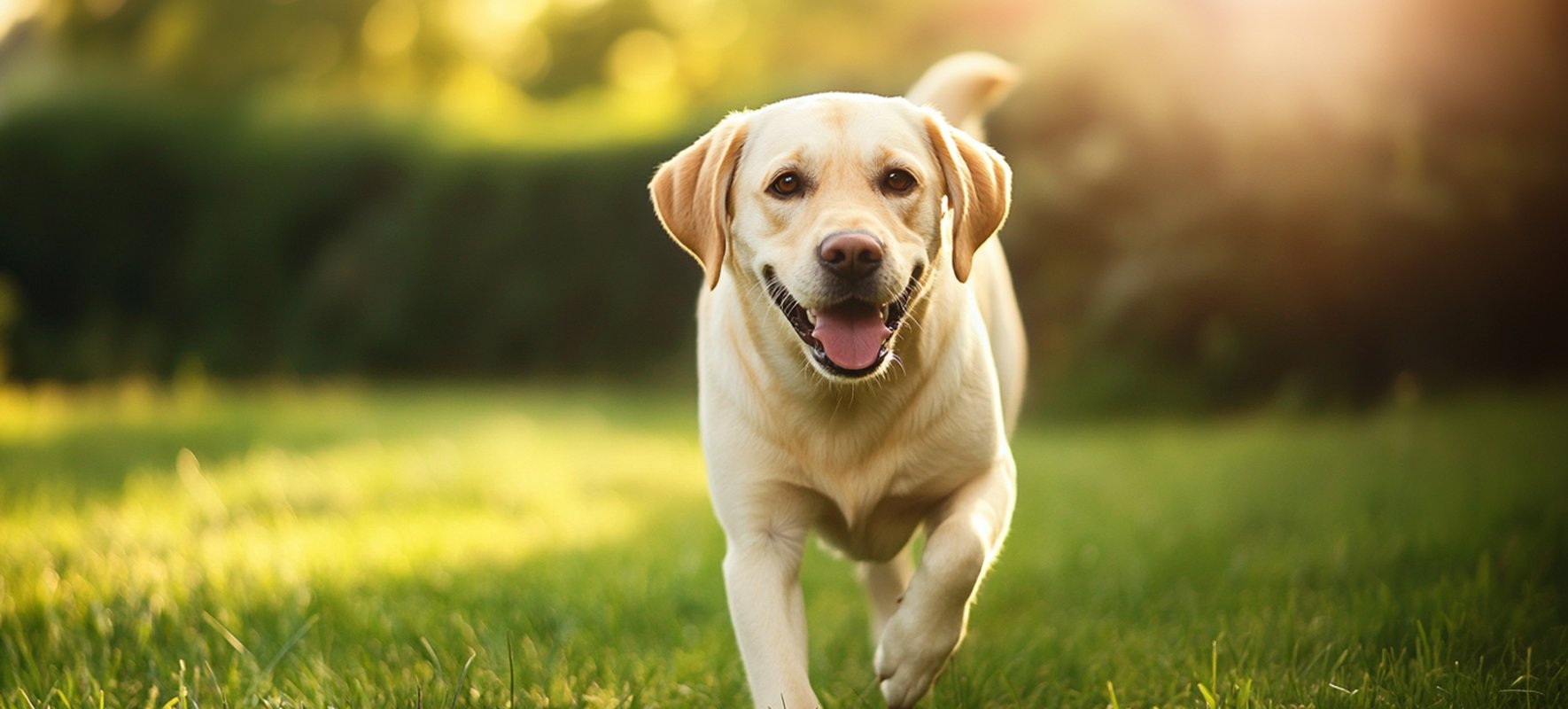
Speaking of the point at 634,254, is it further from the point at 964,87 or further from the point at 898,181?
the point at 898,181

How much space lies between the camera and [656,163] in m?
12.4

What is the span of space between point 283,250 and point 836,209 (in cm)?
1297

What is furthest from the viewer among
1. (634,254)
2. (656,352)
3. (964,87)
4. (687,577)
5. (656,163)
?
(656,352)

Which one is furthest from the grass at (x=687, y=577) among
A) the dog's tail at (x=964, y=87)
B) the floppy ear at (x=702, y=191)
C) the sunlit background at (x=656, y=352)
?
the dog's tail at (x=964, y=87)

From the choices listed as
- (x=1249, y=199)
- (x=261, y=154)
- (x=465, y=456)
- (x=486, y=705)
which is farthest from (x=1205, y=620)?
(x=261, y=154)

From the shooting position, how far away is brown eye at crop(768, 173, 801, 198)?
2.89 meters

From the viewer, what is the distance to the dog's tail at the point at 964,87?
4.14 m

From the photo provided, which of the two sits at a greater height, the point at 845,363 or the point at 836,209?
the point at 836,209

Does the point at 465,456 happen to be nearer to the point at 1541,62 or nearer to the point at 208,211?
the point at 1541,62

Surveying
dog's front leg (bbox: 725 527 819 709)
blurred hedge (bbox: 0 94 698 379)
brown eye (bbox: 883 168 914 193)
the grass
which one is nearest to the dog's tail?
brown eye (bbox: 883 168 914 193)

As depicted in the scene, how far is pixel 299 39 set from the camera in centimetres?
1518

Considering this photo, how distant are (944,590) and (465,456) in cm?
546

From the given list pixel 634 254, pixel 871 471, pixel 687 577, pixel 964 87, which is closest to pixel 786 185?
pixel 871 471

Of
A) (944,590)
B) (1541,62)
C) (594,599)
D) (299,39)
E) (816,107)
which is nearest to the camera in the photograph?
(944,590)
